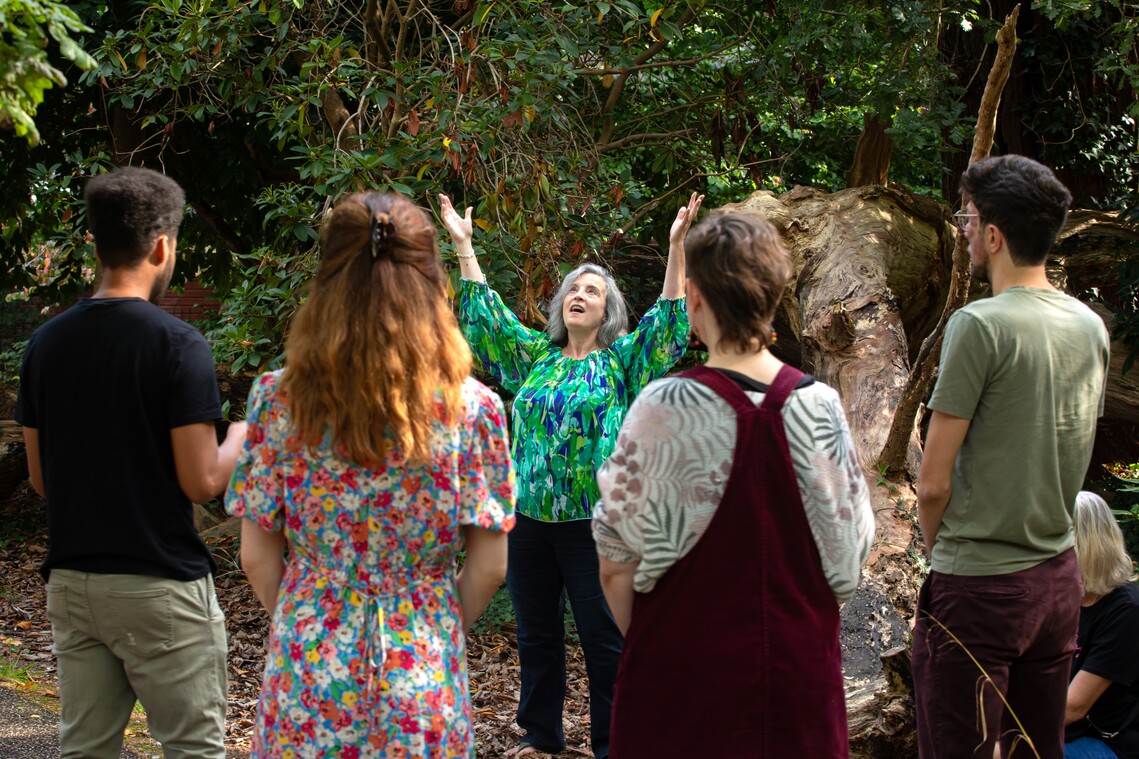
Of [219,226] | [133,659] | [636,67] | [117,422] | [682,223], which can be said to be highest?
[636,67]

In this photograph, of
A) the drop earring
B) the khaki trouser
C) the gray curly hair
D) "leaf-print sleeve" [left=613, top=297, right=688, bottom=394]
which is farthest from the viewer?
the gray curly hair

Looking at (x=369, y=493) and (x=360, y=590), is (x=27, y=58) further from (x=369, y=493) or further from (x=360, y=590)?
(x=360, y=590)

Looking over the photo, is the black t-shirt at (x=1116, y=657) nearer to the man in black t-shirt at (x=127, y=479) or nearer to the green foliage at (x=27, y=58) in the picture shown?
the man in black t-shirt at (x=127, y=479)

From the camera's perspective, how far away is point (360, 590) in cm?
218

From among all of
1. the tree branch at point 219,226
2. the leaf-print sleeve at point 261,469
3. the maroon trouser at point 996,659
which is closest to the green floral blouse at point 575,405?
the maroon trouser at point 996,659

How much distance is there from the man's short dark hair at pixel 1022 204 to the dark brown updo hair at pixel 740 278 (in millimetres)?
698

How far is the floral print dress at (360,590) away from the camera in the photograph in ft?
7.02

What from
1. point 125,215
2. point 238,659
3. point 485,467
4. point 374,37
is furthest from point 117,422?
point 374,37

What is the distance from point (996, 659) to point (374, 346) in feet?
5.25

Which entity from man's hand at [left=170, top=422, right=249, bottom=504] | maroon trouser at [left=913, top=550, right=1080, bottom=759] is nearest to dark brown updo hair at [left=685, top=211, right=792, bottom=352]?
maroon trouser at [left=913, top=550, right=1080, bottom=759]

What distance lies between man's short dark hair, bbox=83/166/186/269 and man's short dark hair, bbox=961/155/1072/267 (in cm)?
196

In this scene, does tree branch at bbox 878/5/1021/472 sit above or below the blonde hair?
above

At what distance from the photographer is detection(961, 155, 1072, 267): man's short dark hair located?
2.62 metres

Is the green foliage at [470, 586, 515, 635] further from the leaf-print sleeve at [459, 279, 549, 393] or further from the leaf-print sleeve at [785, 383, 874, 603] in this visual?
the leaf-print sleeve at [785, 383, 874, 603]
